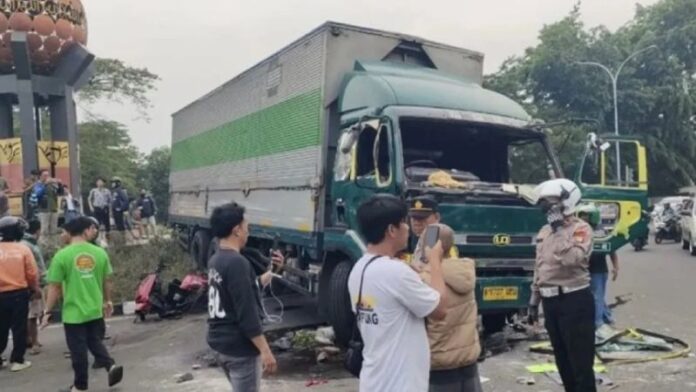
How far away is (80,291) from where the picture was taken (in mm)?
6293

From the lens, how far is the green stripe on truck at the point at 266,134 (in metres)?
Answer: 8.73

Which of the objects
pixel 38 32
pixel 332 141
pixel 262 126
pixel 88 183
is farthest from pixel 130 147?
pixel 332 141

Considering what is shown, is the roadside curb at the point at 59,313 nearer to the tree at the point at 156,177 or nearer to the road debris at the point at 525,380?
the road debris at the point at 525,380

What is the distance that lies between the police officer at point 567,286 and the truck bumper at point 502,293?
2.03 m

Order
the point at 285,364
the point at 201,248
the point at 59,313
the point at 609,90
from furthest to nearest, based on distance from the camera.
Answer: the point at 609,90 < the point at 201,248 < the point at 59,313 < the point at 285,364

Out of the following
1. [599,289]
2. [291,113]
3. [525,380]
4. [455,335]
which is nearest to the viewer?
[455,335]

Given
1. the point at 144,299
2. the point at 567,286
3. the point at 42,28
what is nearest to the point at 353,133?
the point at 567,286

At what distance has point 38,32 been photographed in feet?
66.5

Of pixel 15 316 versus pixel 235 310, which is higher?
pixel 235 310

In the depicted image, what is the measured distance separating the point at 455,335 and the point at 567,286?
1488 millimetres

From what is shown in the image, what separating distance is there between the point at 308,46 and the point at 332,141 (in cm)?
133

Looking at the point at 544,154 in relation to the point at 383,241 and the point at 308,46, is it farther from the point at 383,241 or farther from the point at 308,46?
the point at 383,241

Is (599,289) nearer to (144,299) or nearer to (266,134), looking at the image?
(266,134)

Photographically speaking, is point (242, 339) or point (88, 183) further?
point (88, 183)
